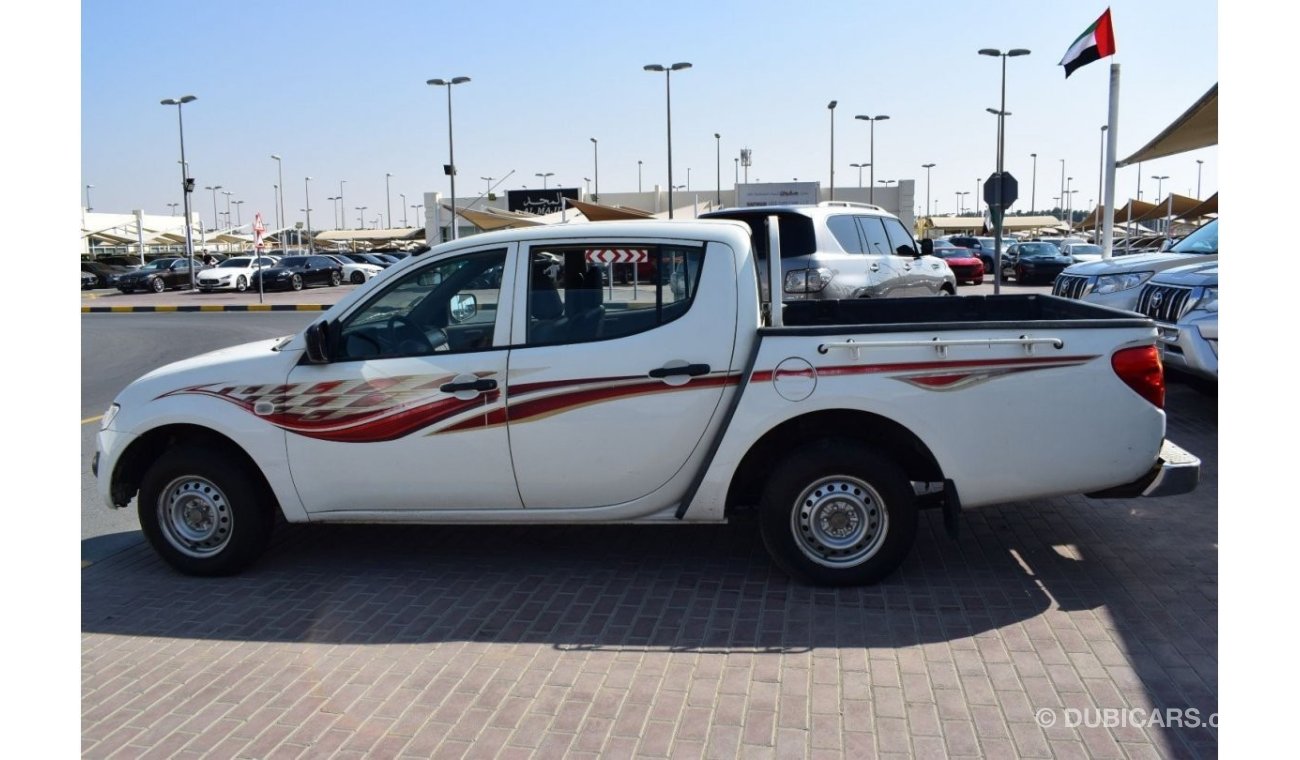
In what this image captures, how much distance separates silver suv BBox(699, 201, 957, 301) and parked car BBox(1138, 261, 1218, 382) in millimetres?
3076

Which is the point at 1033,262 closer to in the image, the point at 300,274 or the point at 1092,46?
the point at 1092,46

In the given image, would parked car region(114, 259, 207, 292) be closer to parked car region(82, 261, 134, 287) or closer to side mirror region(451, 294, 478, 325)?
parked car region(82, 261, 134, 287)

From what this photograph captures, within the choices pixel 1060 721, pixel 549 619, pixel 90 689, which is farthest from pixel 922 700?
pixel 90 689

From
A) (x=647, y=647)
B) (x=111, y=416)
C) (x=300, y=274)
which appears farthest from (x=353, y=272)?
(x=647, y=647)

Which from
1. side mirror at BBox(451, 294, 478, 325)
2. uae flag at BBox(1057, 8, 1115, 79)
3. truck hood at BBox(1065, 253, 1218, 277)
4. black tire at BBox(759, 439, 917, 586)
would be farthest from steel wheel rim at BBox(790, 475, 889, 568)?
uae flag at BBox(1057, 8, 1115, 79)

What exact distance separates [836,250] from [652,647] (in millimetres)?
8783

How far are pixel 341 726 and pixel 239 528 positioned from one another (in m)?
1.84

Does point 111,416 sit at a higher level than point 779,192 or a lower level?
lower

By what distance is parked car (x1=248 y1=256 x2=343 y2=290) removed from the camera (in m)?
39.9

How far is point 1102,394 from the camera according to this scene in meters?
4.77

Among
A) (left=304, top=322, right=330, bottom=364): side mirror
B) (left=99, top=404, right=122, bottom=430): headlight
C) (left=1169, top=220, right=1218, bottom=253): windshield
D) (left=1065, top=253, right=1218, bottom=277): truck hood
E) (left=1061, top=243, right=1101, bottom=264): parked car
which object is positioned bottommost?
(left=99, top=404, right=122, bottom=430): headlight

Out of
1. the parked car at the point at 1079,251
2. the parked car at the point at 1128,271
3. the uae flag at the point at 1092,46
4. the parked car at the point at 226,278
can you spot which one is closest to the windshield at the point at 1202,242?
the parked car at the point at 1128,271

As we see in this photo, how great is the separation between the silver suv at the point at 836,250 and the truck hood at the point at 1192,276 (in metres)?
3.01

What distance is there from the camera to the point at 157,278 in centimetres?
4038
